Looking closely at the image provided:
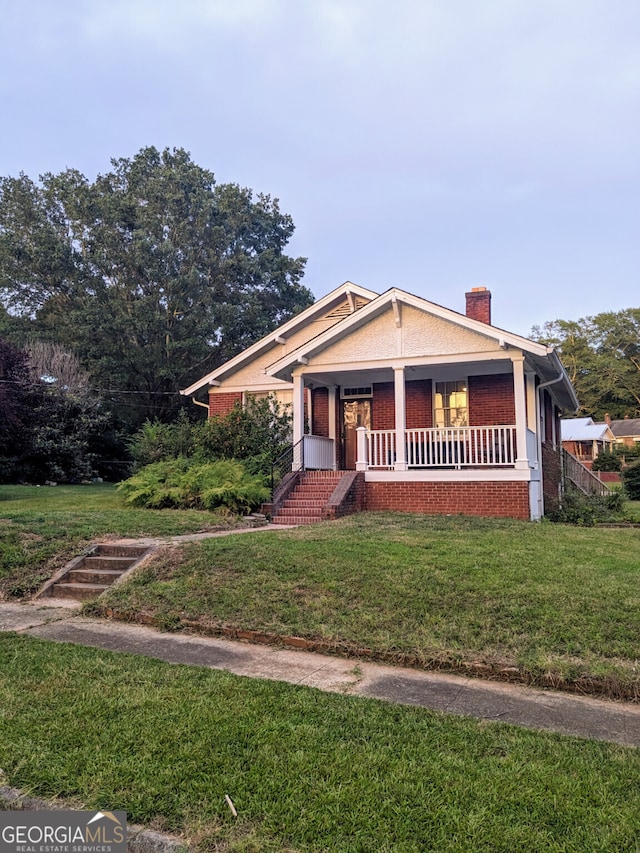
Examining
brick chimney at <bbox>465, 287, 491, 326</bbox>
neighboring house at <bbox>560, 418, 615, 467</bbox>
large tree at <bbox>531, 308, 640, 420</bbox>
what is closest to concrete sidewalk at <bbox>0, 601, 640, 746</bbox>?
brick chimney at <bbox>465, 287, 491, 326</bbox>

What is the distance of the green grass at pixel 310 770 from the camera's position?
2.47 m

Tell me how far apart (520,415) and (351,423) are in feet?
17.0

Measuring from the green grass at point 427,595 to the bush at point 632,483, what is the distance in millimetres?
14895

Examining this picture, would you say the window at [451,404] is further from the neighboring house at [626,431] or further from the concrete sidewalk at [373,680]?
the neighboring house at [626,431]

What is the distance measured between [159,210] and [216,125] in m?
9.35

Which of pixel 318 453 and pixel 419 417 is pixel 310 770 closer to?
pixel 318 453

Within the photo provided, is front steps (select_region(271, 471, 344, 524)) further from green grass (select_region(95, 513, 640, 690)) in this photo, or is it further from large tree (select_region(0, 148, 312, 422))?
large tree (select_region(0, 148, 312, 422))

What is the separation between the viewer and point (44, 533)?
9312mm

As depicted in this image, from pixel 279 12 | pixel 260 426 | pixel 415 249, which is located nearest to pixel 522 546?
pixel 260 426

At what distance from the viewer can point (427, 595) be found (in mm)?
5973

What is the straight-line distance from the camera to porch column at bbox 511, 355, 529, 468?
41.5 ft

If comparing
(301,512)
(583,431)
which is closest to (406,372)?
(301,512)

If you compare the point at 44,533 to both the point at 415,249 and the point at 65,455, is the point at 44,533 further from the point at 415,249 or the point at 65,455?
the point at 415,249

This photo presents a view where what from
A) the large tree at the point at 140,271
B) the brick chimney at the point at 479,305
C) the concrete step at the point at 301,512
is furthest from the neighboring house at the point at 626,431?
the concrete step at the point at 301,512
